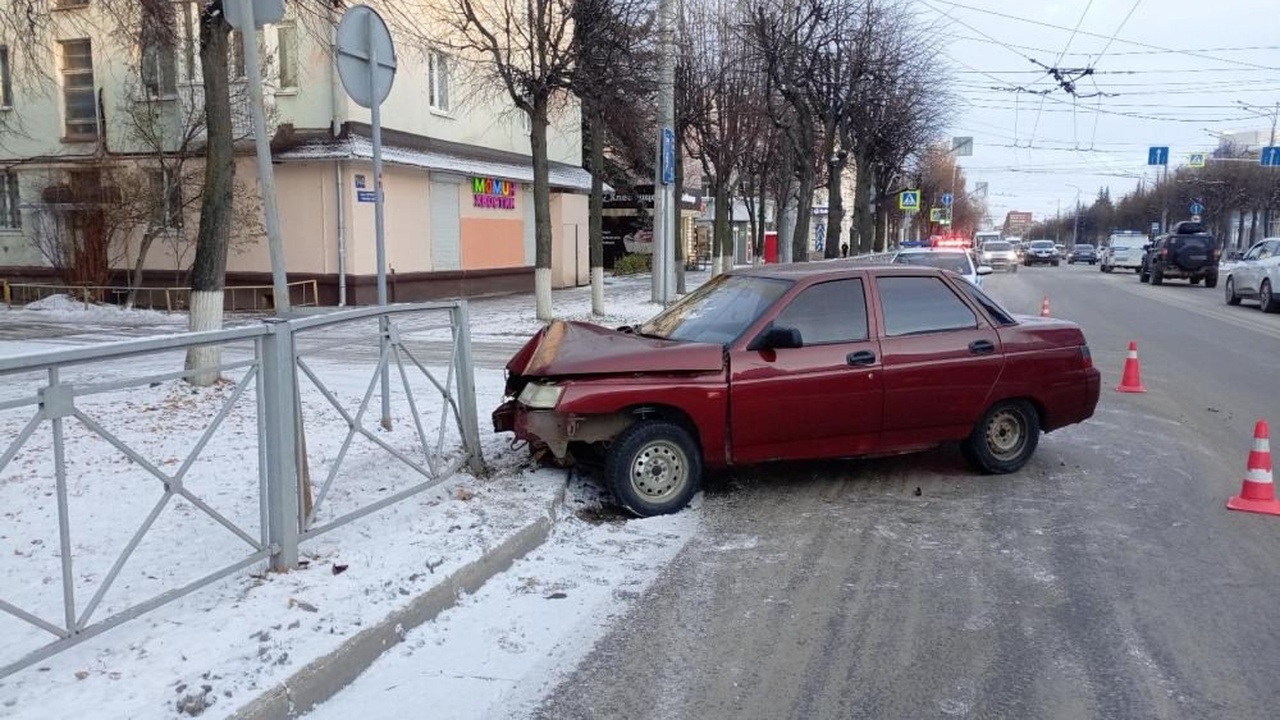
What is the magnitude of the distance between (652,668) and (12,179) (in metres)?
24.4

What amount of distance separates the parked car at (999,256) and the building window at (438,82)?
2838 cm

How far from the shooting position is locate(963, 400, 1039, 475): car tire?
702 cm

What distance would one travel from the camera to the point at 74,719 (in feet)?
10.3

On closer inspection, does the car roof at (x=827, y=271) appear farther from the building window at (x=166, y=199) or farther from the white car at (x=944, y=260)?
the building window at (x=166, y=199)

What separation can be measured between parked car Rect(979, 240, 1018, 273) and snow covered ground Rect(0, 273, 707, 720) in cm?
4104

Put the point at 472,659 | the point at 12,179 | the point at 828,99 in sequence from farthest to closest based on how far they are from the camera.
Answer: the point at 828,99
the point at 12,179
the point at 472,659

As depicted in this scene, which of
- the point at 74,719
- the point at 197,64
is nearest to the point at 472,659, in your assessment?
the point at 74,719

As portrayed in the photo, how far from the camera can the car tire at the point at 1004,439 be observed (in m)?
7.02

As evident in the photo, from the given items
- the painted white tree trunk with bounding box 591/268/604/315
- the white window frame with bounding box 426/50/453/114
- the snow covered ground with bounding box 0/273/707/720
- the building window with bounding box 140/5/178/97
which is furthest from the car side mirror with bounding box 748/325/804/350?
the white window frame with bounding box 426/50/453/114

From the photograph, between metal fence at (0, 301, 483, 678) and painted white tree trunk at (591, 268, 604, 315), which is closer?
metal fence at (0, 301, 483, 678)

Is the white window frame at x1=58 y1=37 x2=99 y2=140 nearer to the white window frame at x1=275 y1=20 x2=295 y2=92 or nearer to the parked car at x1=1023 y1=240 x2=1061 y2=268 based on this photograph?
the white window frame at x1=275 y1=20 x2=295 y2=92

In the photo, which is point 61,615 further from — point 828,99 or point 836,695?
point 828,99

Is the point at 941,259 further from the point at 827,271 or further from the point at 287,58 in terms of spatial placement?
the point at 287,58

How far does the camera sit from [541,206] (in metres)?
16.4
